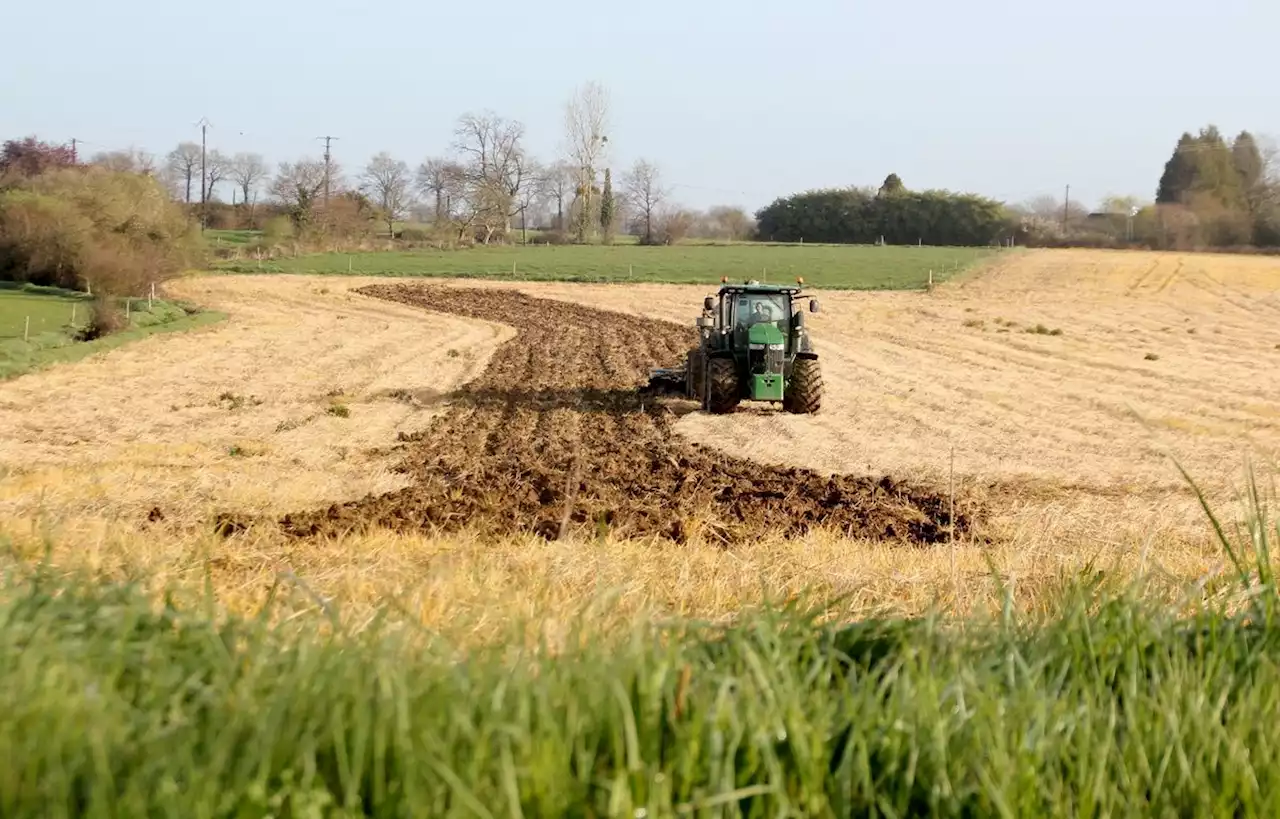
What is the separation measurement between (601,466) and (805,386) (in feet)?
17.6

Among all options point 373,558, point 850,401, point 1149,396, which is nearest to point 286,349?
point 850,401

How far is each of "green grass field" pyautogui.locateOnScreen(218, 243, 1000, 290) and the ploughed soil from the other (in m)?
36.9

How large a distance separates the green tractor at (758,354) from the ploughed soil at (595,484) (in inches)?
41.8

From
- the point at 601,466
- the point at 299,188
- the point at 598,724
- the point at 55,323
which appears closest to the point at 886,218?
the point at 299,188

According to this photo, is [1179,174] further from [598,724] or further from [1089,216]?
[598,724]

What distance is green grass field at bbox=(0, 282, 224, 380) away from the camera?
83.8 ft

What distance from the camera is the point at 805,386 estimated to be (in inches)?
786

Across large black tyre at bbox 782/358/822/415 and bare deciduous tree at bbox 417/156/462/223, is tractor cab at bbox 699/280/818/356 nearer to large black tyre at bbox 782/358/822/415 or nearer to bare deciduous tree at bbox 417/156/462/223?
large black tyre at bbox 782/358/822/415

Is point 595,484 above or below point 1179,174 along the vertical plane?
below

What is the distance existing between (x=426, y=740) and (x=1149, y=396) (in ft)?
80.3

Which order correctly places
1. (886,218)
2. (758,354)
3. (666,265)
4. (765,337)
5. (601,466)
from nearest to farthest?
(601,466) → (765,337) → (758,354) → (666,265) → (886,218)

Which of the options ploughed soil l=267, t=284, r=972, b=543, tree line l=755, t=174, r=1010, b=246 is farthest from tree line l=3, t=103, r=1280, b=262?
ploughed soil l=267, t=284, r=972, b=543

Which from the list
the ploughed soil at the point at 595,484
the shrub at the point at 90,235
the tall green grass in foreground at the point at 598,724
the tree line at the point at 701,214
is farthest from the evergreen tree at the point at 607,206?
the tall green grass in foreground at the point at 598,724

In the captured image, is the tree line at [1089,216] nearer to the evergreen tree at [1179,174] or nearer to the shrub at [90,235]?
the evergreen tree at [1179,174]
